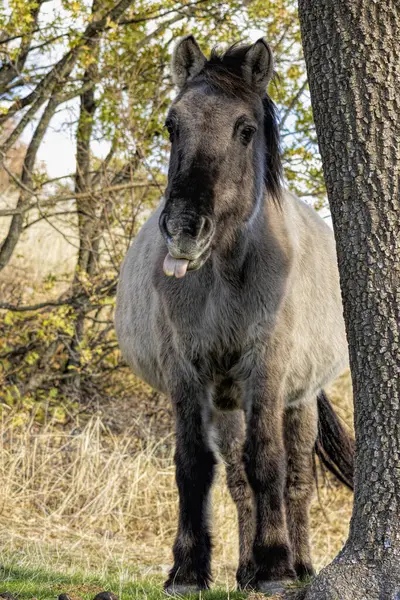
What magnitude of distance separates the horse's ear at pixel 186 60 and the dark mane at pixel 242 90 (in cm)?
7

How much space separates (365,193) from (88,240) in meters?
6.10

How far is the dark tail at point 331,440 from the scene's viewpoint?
19.8 ft

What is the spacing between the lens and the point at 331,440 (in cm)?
609

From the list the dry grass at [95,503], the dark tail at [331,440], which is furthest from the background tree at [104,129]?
the dark tail at [331,440]

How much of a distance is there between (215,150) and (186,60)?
754 mm

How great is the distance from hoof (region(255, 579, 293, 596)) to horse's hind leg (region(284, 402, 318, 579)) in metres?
1.22

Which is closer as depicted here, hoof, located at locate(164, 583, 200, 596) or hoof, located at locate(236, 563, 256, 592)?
hoof, located at locate(164, 583, 200, 596)

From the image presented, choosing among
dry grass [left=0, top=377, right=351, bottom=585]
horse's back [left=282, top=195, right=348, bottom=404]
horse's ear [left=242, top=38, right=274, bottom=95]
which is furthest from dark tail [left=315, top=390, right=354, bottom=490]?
horse's ear [left=242, top=38, right=274, bottom=95]

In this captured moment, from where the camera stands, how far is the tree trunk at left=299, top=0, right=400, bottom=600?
3.30m

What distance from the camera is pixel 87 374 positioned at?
9.73 meters

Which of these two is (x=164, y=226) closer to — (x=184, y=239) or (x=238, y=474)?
(x=184, y=239)

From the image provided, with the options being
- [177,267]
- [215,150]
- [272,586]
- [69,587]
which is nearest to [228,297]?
[177,267]

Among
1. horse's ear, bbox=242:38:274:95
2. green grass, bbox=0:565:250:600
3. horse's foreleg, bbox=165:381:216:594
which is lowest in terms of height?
green grass, bbox=0:565:250:600

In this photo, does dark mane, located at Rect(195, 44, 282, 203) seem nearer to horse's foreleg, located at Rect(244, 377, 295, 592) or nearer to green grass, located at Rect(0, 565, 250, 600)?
horse's foreleg, located at Rect(244, 377, 295, 592)
